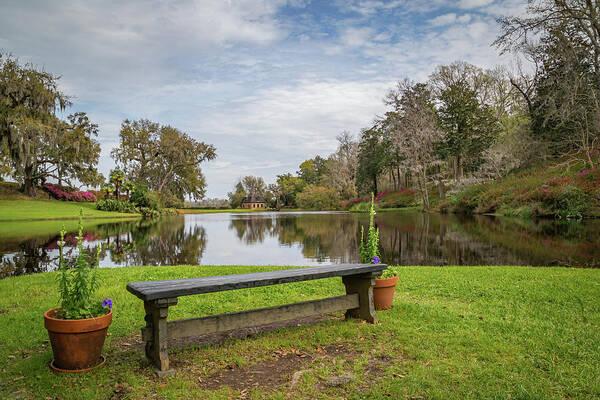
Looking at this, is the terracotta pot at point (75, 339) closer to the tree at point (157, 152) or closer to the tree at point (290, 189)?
the tree at point (157, 152)

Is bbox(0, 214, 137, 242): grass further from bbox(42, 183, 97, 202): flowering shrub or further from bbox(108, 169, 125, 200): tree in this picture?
bbox(108, 169, 125, 200): tree

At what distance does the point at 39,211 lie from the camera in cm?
3362

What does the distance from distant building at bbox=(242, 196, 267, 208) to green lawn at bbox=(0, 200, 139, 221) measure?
5981cm

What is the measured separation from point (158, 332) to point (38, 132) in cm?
3663

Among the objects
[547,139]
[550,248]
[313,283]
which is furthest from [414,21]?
[547,139]

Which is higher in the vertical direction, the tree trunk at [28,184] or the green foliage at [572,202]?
the tree trunk at [28,184]

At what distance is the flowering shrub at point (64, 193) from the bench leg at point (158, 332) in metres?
46.4

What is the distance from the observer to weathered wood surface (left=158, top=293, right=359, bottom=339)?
3.67 m

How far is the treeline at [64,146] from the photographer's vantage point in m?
32.6

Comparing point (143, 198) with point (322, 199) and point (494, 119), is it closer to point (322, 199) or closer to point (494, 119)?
point (322, 199)

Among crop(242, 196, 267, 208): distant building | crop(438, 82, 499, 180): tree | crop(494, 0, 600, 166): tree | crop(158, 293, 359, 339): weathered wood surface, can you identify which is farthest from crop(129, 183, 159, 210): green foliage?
crop(242, 196, 267, 208): distant building

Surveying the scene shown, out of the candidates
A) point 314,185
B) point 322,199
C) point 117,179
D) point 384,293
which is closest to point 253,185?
point 314,185

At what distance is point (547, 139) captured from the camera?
3086 cm

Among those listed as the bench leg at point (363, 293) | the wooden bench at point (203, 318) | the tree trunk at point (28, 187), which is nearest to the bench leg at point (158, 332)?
the wooden bench at point (203, 318)
